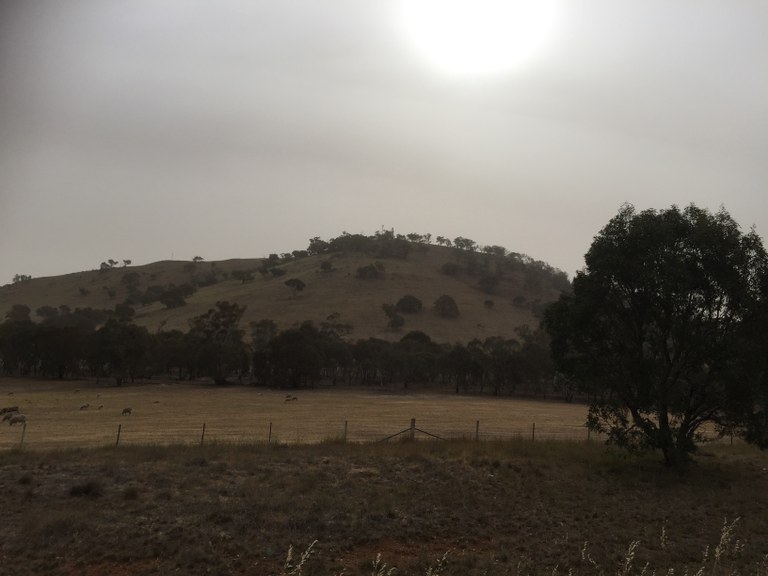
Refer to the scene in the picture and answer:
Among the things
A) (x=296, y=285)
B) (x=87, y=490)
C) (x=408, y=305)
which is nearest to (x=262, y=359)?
(x=408, y=305)

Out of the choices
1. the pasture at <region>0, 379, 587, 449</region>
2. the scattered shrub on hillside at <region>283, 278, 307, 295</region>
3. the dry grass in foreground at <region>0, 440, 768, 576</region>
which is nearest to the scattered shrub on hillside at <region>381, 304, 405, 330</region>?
the scattered shrub on hillside at <region>283, 278, 307, 295</region>

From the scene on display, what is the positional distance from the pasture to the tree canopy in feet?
26.9

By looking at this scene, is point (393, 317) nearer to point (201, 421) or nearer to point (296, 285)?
point (296, 285)

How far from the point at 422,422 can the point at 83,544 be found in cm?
3747

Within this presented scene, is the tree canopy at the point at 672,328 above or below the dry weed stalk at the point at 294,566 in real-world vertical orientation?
above

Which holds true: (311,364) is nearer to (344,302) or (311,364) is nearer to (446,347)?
(446,347)

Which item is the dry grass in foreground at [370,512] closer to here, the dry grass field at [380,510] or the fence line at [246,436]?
the dry grass field at [380,510]

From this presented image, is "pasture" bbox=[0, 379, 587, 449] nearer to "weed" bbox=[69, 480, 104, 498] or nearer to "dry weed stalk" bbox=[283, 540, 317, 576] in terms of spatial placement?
"weed" bbox=[69, 480, 104, 498]

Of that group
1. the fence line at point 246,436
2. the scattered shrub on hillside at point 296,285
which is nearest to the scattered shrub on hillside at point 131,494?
the fence line at point 246,436

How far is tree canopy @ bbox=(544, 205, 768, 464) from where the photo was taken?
21078mm

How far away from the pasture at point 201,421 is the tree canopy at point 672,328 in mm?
8211

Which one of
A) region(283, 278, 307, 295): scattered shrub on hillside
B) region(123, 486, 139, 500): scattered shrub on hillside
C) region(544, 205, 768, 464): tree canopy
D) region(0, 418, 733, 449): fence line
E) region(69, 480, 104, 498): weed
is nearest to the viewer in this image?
region(123, 486, 139, 500): scattered shrub on hillside

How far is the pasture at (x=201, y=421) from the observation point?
32.0 m

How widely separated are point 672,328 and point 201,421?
36597 mm
